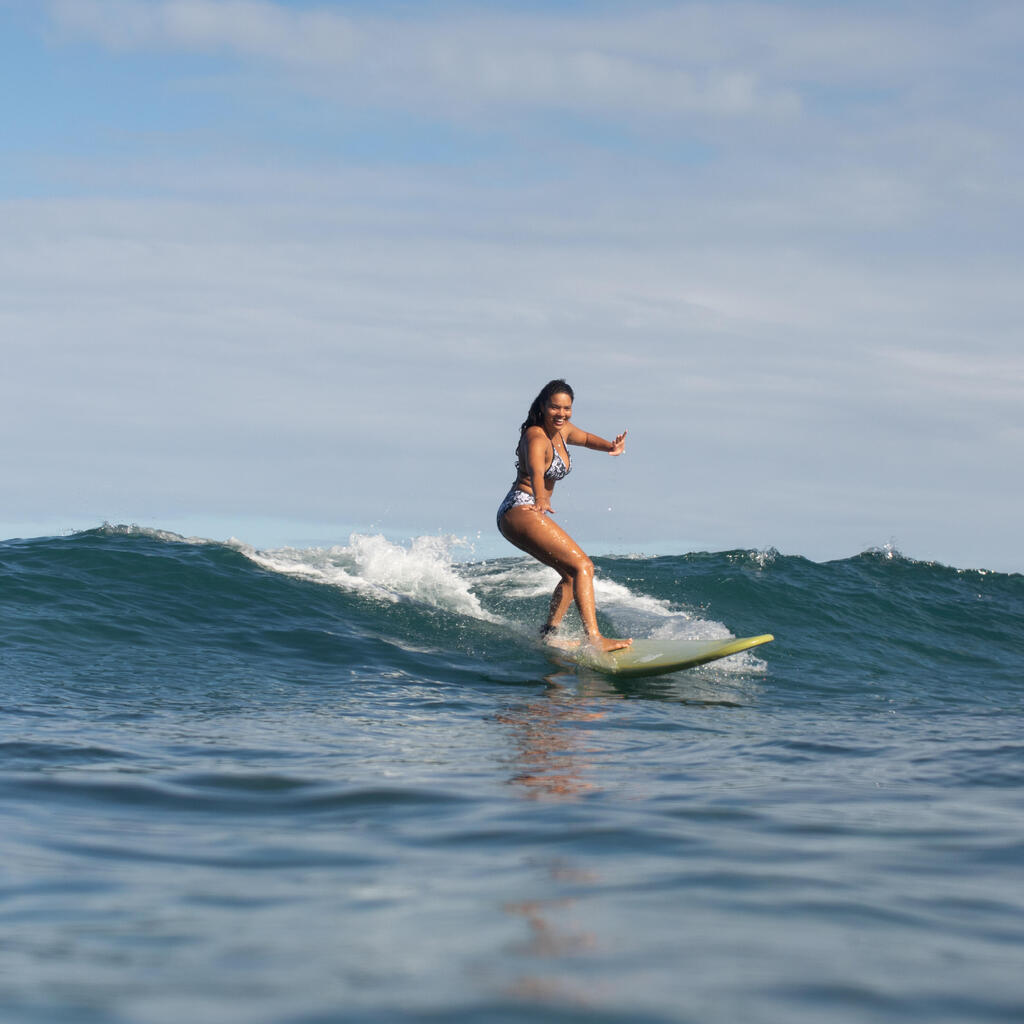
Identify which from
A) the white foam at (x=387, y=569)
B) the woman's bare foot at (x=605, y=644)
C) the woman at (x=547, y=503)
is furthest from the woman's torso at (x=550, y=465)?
the white foam at (x=387, y=569)

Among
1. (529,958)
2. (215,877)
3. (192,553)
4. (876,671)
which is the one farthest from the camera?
(192,553)

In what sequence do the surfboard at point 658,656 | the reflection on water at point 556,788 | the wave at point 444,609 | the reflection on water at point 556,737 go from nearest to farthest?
1. the reflection on water at point 556,788
2. the reflection on water at point 556,737
3. the surfboard at point 658,656
4. the wave at point 444,609

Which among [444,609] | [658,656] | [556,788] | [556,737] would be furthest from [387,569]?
[556,788]

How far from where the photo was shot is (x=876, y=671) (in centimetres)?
1148

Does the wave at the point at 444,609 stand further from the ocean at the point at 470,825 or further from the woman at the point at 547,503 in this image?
the woman at the point at 547,503

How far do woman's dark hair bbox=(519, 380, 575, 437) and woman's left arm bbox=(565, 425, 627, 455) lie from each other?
1.53ft

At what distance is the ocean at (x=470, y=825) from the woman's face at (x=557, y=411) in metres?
2.27

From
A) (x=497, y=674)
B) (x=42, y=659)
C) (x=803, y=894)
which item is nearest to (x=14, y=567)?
(x=42, y=659)

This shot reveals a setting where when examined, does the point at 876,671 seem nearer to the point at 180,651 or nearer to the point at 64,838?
the point at 180,651

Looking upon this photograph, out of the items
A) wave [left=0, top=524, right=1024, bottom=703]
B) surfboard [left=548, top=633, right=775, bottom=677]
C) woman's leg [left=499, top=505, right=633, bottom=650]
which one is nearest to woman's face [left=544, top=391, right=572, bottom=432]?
woman's leg [left=499, top=505, right=633, bottom=650]

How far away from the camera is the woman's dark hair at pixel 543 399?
991 cm

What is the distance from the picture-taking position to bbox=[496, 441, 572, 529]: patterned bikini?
9.98m

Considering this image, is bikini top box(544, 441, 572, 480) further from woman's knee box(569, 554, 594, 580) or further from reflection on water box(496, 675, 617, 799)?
reflection on water box(496, 675, 617, 799)

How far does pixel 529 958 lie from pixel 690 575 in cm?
1314
